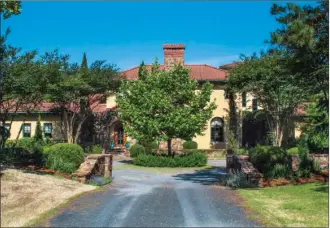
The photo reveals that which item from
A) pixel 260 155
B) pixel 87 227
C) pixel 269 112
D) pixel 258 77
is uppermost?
pixel 258 77

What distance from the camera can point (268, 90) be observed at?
3356cm

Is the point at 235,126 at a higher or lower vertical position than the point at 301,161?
higher

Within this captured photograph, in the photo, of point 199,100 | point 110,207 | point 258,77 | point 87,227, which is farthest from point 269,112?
point 87,227

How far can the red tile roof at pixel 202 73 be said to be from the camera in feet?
127

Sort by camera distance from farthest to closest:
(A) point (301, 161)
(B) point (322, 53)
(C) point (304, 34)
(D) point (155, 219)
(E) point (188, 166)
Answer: (E) point (188, 166) → (A) point (301, 161) → (B) point (322, 53) → (C) point (304, 34) → (D) point (155, 219)

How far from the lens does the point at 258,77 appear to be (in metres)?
33.9

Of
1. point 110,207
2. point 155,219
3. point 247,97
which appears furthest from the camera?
point 247,97

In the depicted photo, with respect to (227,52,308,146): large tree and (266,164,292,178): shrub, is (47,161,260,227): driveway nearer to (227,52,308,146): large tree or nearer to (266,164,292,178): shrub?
(266,164,292,178): shrub

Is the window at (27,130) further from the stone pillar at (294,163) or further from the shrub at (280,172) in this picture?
the shrub at (280,172)

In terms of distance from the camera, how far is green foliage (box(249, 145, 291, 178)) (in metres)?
17.2

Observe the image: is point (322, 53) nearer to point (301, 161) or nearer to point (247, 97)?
point (301, 161)

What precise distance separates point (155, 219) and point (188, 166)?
17420mm

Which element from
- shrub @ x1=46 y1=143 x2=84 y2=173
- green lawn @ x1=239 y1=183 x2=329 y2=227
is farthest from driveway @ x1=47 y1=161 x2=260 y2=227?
shrub @ x1=46 y1=143 x2=84 y2=173

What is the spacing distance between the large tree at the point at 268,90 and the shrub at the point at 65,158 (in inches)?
728
